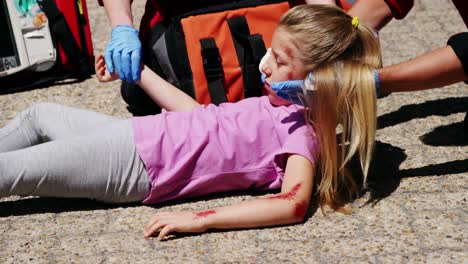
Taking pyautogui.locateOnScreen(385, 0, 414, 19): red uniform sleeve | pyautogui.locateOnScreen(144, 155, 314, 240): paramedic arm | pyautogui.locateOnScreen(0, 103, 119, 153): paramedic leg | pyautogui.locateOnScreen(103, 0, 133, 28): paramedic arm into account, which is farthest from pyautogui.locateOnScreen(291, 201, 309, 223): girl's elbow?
pyautogui.locateOnScreen(103, 0, 133, 28): paramedic arm

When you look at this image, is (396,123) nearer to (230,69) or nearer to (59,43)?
(230,69)

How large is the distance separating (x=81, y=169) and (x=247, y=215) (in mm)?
562

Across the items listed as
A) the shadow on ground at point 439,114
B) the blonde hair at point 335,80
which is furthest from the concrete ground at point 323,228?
the blonde hair at point 335,80

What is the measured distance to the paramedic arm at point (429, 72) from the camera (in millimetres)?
2885

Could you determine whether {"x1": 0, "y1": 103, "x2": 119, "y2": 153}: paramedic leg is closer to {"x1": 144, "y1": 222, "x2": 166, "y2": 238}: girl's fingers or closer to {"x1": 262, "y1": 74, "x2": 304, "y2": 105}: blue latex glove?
{"x1": 144, "y1": 222, "x2": 166, "y2": 238}: girl's fingers

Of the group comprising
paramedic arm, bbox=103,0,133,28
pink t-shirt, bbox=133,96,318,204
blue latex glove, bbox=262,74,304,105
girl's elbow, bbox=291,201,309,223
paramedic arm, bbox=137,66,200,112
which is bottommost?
Result: girl's elbow, bbox=291,201,309,223

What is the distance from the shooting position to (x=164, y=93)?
3174 mm

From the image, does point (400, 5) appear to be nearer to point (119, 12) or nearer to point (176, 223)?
point (119, 12)

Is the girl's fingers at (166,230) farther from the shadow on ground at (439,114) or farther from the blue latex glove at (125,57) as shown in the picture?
the shadow on ground at (439,114)

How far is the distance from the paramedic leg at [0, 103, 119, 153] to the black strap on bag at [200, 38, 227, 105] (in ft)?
1.31

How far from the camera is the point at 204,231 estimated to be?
2.71 meters

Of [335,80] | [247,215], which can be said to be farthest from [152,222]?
[335,80]

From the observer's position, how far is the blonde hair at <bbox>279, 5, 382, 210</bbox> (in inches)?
108

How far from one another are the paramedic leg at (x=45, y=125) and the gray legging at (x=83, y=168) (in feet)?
0.33
